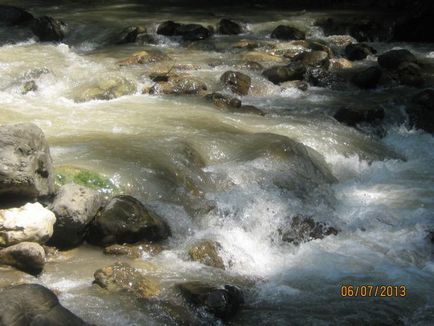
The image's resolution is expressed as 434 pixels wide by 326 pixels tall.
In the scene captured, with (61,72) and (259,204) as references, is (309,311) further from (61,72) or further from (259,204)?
(61,72)

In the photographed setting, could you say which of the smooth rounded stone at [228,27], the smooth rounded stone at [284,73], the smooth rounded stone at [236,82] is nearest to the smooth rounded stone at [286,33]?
the smooth rounded stone at [228,27]

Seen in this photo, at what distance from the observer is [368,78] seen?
34.0 feet

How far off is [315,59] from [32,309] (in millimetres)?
8531

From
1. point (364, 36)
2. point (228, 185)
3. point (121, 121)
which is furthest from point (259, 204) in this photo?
point (364, 36)

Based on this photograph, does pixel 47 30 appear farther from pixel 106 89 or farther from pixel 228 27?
pixel 106 89

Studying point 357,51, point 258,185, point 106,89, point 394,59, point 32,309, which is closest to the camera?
point 32,309

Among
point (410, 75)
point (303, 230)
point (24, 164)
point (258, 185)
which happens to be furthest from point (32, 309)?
point (410, 75)

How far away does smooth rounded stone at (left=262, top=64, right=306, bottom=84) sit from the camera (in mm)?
10320

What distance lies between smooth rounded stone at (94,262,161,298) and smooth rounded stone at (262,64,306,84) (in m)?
6.39

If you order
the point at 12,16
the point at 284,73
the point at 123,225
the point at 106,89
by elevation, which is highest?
the point at 12,16

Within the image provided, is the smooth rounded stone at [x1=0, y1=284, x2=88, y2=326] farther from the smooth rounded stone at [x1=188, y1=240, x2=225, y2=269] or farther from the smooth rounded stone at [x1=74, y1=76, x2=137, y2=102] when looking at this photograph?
the smooth rounded stone at [x1=74, y1=76, x2=137, y2=102]

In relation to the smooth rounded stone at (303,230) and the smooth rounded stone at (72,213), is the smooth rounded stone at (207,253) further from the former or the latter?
the smooth rounded stone at (72,213)

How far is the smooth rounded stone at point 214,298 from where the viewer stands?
425cm

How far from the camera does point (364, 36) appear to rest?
14086mm
